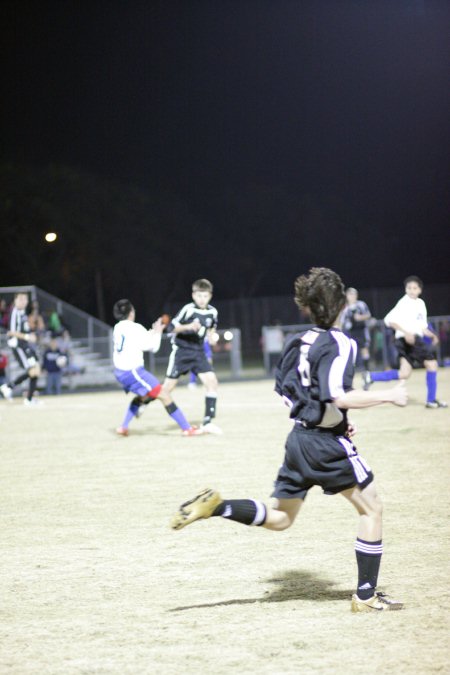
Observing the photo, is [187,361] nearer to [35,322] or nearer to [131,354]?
[131,354]

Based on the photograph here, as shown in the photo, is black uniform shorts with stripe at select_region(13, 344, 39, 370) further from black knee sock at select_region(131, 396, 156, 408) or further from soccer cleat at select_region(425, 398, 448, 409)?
soccer cleat at select_region(425, 398, 448, 409)

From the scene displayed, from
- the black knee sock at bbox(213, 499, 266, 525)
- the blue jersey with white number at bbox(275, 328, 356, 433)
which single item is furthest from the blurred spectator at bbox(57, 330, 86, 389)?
the blue jersey with white number at bbox(275, 328, 356, 433)

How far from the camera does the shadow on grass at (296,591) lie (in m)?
4.90

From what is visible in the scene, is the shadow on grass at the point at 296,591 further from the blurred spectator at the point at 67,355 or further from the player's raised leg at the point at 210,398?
the blurred spectator at the point at 67,355

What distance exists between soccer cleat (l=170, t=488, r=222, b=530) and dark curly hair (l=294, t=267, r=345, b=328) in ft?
3.53

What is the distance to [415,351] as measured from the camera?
14.6 meters

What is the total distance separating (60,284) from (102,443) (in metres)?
37.3

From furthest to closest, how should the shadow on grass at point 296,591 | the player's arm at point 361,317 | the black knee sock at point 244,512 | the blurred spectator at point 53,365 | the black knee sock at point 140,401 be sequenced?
the blurred spectator at point 53,365, the player's arm at point 361,317, the black knee sock at point 140,401, the shadow on grass at point 296,591, the black knee sock at point 244,512

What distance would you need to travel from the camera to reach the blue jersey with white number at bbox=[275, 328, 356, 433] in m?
4.51

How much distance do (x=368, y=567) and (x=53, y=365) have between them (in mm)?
19871

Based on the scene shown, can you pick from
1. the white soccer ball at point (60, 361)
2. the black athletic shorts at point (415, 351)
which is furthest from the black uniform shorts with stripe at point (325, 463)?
the white soccer ball at point (60, 361)

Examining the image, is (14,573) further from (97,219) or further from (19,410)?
(97,219)

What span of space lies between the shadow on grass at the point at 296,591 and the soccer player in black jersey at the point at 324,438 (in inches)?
13.0

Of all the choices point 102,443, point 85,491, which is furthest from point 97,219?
point 85,491
